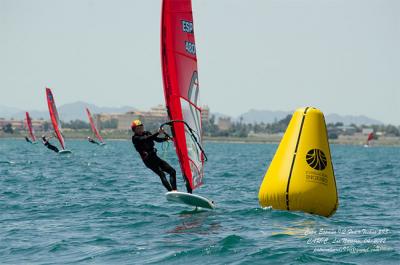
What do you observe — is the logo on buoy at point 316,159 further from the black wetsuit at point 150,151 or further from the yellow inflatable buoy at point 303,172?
the black wetsuit at point 150,151

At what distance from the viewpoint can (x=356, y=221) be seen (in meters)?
15.5

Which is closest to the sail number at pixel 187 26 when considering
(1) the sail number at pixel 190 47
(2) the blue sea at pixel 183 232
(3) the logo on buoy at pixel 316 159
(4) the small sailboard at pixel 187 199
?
(1) the sail number at pixel 190 47

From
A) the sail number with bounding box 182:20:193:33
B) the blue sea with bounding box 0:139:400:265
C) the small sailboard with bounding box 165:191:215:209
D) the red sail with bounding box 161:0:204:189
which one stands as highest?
the sail number with bounding box 182:20:193:33

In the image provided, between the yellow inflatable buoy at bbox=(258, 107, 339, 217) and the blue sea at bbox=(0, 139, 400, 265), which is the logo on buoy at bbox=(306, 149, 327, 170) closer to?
the yellow inflatable buoy at bbox=(258, 107, 339, 217)

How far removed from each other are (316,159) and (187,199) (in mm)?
2836

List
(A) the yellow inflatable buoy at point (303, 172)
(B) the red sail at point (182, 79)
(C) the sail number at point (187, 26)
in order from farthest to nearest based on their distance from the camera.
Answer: (C) the sail number at point (187, 26), (B) the red sail at point (182, 79), (A) the yellow inflatable buoy at point (303, 172)

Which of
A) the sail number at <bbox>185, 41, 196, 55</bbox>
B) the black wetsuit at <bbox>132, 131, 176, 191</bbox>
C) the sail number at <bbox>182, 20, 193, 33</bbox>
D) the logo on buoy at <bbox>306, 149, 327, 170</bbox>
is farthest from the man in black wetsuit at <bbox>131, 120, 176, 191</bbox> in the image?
the logo on buoy at <bbox>306, 149, 327, 170</bbox>

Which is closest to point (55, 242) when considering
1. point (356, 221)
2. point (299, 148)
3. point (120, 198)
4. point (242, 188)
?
point (299, 148)

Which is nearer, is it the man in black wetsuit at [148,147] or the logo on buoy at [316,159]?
the logo on buoy at [316,159]

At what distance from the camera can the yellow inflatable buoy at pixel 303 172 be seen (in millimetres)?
14828

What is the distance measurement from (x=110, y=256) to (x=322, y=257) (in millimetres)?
3226

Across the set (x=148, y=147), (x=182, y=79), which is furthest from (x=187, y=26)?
(x=148, y=147)

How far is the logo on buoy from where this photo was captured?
1491cm

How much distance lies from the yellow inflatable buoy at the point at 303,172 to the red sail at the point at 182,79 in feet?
6.10
